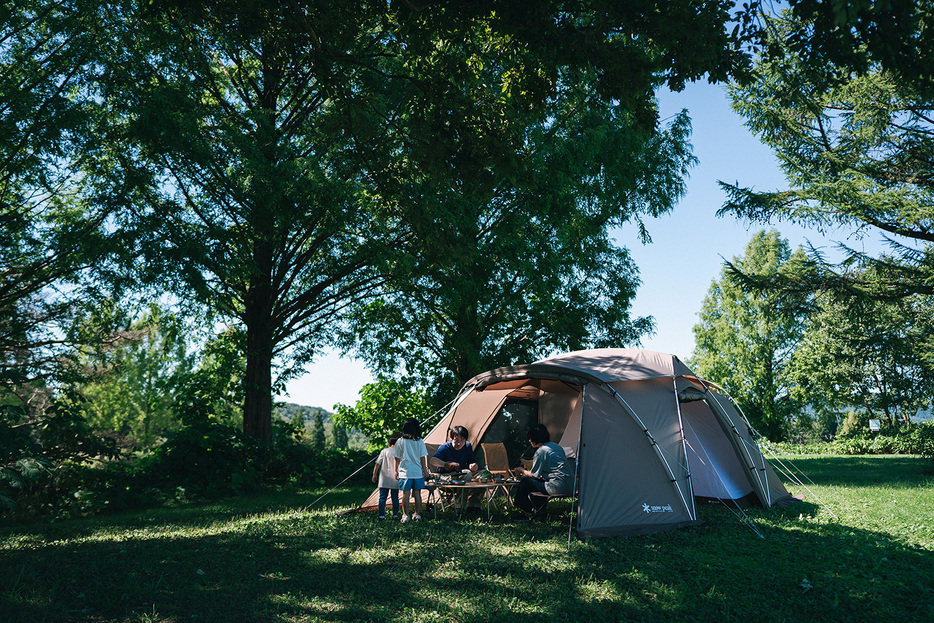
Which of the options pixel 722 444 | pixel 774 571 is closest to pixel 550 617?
pixel 774 571

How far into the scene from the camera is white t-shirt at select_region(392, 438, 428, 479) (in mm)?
8750

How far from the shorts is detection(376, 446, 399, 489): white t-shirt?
10 centimetres

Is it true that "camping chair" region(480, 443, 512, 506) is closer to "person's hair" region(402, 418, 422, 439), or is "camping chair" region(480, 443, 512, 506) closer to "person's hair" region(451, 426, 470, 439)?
"person's hair" region(451, 426, 470, 439)

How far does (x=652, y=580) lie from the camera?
5.69 metres

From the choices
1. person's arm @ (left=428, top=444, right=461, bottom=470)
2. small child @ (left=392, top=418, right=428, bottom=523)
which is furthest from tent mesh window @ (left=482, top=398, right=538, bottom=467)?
small child @ (left=392, top=418, right=428, bottom=523)

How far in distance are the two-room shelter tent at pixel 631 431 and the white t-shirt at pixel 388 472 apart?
156cm

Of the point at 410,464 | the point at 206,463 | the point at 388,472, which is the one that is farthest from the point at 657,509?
the point at 206,463

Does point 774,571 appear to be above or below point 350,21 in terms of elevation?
below

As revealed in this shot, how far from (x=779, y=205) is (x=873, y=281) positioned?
2960 mm

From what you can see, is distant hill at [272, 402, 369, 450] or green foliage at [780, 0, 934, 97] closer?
green foliage at [780, 0, 934, 97]

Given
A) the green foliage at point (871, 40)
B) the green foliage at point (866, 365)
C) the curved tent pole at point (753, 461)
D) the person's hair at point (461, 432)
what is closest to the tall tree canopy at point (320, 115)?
the green foliage at point (871, 40)

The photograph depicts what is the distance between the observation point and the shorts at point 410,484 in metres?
8.70

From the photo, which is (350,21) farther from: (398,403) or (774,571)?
(398,403)

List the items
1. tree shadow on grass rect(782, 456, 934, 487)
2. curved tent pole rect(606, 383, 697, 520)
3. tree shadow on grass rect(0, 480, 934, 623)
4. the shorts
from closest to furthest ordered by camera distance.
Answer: tree shadow on grass rect(0, 480, 934, 623) → curved tent pole rect(606, 383, 697, 520) → the shorts → tree shadow on grass rect(782, 456, 934, 487)
